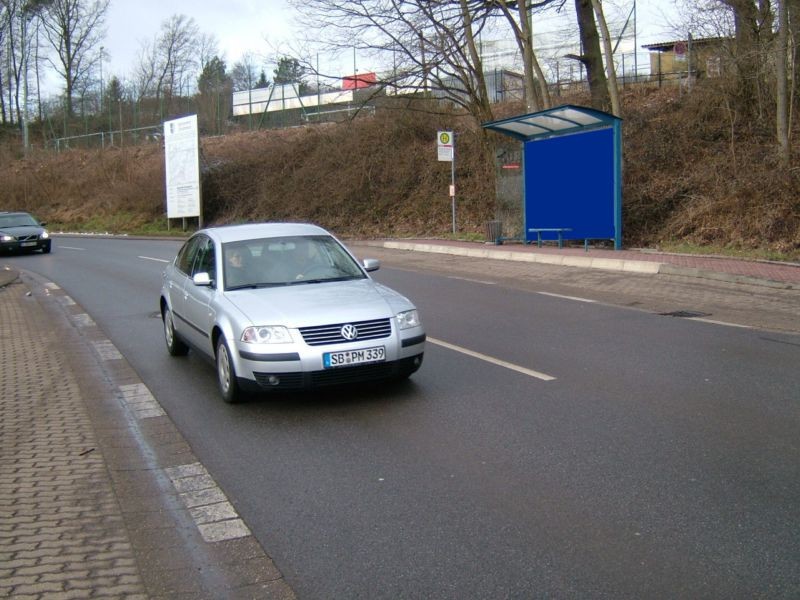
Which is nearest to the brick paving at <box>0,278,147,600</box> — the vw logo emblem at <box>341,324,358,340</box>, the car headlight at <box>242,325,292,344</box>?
the car headlight at <box>242,325,292,344</box>

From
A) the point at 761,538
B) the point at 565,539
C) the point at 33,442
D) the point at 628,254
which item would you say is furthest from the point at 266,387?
the point at 628,254

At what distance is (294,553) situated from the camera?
3967 millimetres

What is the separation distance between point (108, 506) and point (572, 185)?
17.1 metres

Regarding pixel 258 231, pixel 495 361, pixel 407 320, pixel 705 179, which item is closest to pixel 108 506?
pixel 407 320

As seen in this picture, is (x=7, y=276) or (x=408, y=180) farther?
(x=408, y=180)

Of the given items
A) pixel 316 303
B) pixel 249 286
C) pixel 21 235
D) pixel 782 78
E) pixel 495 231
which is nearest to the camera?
pixel 316 303

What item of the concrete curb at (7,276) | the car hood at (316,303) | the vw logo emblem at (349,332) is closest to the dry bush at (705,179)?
the car hood at (316,303)

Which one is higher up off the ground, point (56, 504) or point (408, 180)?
point (408, 180)

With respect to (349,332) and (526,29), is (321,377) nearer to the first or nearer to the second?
(349,332)

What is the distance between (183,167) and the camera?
3844cm

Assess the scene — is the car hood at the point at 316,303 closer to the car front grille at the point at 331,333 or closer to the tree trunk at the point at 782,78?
the car front grille at the point at 331,333

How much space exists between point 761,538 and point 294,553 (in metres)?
2.33

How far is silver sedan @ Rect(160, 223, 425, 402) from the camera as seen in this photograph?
639 centimetres

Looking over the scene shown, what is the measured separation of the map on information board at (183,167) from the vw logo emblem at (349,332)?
32.2 meters
